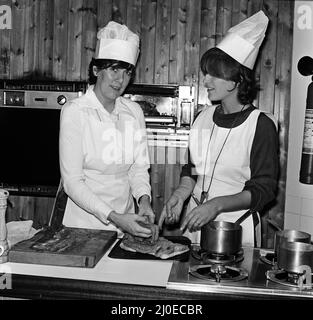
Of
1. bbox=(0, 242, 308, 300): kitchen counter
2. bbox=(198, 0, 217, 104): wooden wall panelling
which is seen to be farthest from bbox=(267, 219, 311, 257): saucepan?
bbox=(198, 0, 217, 104): wooden wall panelling

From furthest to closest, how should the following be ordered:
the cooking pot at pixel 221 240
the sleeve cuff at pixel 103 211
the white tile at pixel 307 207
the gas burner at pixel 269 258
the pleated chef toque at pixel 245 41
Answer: the white tile at pixel 307 207, the pleated chef toque at pixel 245 41, the sleeve cuff at pixel 103 211, the gas burner at pixel 269 258, the cooking pot at pixel 221 240

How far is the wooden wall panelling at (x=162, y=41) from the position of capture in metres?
3.82

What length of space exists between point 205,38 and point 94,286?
8.94 ft

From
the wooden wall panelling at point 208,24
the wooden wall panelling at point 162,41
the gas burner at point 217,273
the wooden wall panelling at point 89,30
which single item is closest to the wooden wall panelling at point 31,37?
the wooden wall panelling at point 89,30

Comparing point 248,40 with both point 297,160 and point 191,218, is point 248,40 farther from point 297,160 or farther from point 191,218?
point 297,160

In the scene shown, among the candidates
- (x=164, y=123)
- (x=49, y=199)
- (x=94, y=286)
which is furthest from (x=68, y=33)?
(x=94, y=286)

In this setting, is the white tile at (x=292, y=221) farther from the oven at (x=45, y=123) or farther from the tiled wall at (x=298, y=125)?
the oven at (x=45, y=123)

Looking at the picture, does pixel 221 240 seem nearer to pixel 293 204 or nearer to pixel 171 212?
pixel 171 212

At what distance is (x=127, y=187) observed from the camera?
2.45 meters

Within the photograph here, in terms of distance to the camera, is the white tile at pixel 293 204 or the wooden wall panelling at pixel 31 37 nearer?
the white tile at pixel 293 204

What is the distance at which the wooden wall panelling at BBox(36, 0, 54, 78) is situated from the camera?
3945 mm
